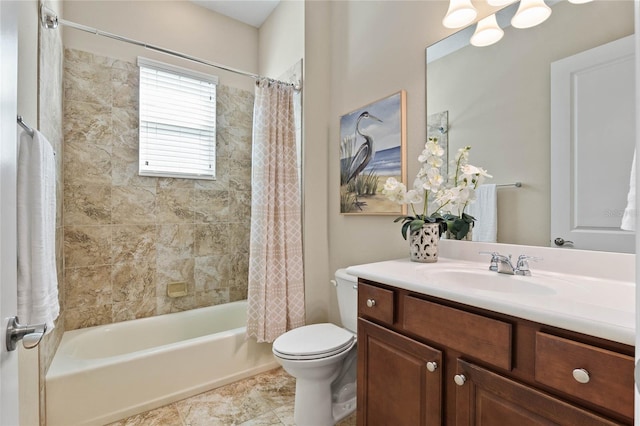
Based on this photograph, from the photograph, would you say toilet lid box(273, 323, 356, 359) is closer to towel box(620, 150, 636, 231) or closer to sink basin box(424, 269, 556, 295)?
sink basin box(424, 269, 556, 295)

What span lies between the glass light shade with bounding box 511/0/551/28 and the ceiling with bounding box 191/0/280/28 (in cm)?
202

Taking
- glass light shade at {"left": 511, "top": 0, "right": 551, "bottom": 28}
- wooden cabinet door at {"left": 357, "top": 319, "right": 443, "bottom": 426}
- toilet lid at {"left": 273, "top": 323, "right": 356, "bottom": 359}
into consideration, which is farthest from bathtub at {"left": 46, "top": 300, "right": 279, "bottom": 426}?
glass light shade at {"left": 511, "top": 0, "right": 551, "bottom": 28}

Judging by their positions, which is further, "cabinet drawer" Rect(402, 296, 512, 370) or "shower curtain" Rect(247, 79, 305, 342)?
"shower curtain" Rect(247, 79, 305, 342)

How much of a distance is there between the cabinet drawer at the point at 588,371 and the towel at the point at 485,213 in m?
0.69

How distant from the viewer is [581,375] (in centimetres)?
64

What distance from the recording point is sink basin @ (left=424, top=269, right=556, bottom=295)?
100 centimetres

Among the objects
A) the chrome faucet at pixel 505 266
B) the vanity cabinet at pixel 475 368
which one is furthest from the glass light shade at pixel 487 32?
the vanity cabinet at pixel 475 368

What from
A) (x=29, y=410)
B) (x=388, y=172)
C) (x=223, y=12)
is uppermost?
(x=223, y=12)

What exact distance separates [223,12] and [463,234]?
2755 millimetres

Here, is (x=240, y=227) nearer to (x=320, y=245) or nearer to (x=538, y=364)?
(x=320, y=245)

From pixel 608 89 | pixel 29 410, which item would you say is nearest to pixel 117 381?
pixel 29 410

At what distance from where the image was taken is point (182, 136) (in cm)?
249

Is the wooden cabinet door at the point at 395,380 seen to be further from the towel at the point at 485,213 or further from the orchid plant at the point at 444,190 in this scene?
the towel at the point at 485,213

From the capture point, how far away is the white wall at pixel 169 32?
2.14 metres
